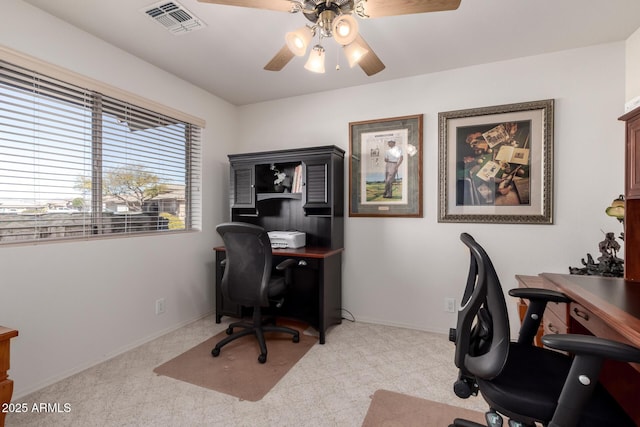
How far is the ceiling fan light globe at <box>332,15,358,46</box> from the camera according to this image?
4.62 ft

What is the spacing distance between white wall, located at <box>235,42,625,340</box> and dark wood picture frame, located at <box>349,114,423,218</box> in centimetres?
8

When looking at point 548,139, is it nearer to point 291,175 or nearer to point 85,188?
point 291,175

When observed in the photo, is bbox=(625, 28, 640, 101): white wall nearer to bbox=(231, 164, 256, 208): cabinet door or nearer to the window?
bbox=(231, 164, 256, 208): cabinet door

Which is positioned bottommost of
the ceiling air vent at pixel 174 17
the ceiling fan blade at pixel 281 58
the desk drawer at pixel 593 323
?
the desk drawer at pixel 593 323

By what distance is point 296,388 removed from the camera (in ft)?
6.36

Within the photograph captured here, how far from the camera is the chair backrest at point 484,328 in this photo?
108cm

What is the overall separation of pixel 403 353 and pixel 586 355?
1694 millimetres

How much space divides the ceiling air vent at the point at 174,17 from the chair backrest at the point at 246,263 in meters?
1.44

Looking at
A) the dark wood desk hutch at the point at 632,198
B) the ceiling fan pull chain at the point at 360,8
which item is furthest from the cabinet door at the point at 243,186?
the dark wood desk hutch at the point at 632,198

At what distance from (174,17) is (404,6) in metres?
1.56

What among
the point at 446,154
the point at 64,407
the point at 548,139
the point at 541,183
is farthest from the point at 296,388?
the point at 548,139

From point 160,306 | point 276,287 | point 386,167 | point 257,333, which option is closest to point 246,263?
point 276,287

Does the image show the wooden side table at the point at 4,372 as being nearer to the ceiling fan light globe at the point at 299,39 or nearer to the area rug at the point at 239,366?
the area rug at the point at 239,366

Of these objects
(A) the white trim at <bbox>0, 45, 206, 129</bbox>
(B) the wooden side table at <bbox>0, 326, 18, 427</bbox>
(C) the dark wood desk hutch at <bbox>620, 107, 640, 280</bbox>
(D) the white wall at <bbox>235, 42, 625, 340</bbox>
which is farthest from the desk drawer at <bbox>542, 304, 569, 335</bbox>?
(A) the white trim at <bbox>0, 45, 206, 129</bbox>
